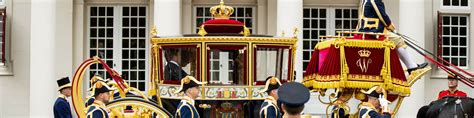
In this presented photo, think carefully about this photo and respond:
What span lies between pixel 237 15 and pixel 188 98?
16.7 meters

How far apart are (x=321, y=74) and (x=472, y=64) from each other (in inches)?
594

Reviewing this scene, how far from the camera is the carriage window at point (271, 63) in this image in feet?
58.5

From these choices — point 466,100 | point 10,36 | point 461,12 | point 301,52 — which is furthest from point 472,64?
point 10,36

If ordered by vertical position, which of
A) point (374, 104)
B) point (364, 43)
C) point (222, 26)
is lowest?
point (374, 104)

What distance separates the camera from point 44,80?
97.4 feet

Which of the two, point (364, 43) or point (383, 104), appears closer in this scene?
point (383, 104)

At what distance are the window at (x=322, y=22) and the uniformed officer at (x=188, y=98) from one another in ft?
53.9

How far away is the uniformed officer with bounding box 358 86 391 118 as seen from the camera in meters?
16.1

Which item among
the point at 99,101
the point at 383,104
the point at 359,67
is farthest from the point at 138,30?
the point at 383,104

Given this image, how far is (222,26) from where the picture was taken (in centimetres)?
1841

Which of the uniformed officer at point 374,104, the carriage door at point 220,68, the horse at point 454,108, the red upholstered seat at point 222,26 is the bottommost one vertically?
the horse at point 454,108

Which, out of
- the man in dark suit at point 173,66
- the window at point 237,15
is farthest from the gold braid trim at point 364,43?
the window at point 237,15

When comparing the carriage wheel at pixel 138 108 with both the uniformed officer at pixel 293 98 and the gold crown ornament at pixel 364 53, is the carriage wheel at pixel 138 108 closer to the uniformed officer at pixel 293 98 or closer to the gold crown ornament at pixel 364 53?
the gold crown ornament at pixel 364 53

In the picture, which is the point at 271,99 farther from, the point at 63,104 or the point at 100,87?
the point at 63,104
